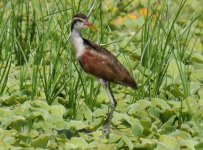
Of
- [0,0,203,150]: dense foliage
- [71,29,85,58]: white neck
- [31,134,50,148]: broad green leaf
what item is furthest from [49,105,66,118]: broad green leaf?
[31,134,50,148]: broad green leaf

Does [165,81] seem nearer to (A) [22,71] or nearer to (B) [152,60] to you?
(B) [152,60]

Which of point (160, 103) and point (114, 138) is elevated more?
point (160, 103)

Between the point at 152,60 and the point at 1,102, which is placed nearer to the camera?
the point at 1,102

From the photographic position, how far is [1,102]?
766 cm

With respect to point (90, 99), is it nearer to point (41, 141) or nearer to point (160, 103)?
point (160, 103)

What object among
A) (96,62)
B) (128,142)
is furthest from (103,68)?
(128,142)

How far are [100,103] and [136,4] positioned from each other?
4218 millimetres

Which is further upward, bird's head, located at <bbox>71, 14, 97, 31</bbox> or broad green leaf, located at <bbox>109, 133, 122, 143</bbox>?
bird's head, located at <bbox>71, 14, 97, 31</bbox>

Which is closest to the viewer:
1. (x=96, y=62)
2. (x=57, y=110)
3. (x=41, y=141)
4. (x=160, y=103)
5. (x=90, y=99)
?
(x=41, y=141)

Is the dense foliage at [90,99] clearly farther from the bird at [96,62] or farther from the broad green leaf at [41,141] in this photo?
the bird at [96,62]

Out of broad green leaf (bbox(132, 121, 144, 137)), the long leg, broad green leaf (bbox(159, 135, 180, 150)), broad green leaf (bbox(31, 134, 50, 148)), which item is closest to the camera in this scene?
broad green leaf (bbox(31, 134, 50, 148))

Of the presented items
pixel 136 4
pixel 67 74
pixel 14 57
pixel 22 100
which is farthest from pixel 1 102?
pixel 136 4

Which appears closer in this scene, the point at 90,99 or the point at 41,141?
the point at 41,141

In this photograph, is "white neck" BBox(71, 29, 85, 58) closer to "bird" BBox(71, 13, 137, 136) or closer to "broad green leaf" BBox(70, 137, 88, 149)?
"bird" BBox(71, 13, 137, 136)
